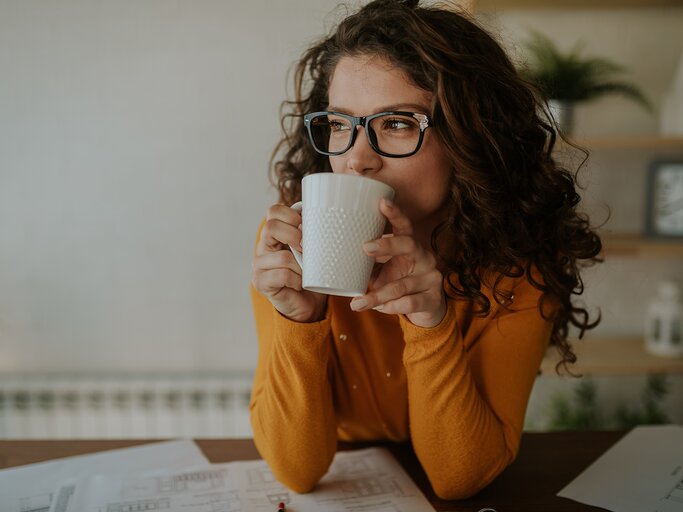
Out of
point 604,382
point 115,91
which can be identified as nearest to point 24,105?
point 115,91

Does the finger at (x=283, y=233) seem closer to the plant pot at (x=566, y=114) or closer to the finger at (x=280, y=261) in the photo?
the finger at (x=280, y=261)

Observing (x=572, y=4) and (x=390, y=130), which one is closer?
(x=390, y=130)

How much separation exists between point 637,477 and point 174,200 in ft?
6.36

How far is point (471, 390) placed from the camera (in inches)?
37.4

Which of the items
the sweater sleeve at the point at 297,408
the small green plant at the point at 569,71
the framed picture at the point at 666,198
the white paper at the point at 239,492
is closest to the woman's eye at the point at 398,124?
the sweater sleeve at the point at 297,408

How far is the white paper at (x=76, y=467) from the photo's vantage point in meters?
0.87

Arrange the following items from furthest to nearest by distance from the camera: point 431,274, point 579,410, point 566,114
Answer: point 579,410 → point 566,114 → point 431,274

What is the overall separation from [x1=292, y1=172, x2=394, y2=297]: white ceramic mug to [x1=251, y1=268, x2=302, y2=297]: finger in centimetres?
11

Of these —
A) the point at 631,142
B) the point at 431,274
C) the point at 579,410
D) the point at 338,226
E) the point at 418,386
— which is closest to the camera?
the point at 338,226

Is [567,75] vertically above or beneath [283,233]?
above

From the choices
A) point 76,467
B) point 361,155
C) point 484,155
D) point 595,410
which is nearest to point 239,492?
point 76,467

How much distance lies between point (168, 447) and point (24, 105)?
186 cm

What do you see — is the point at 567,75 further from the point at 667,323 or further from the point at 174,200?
the point at 174,200

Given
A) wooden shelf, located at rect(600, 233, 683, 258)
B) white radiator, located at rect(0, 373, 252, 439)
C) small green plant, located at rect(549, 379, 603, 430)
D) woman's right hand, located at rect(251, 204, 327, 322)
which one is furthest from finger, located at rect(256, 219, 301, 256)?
small green plant, located at rect(549, 379, 603, 430)
